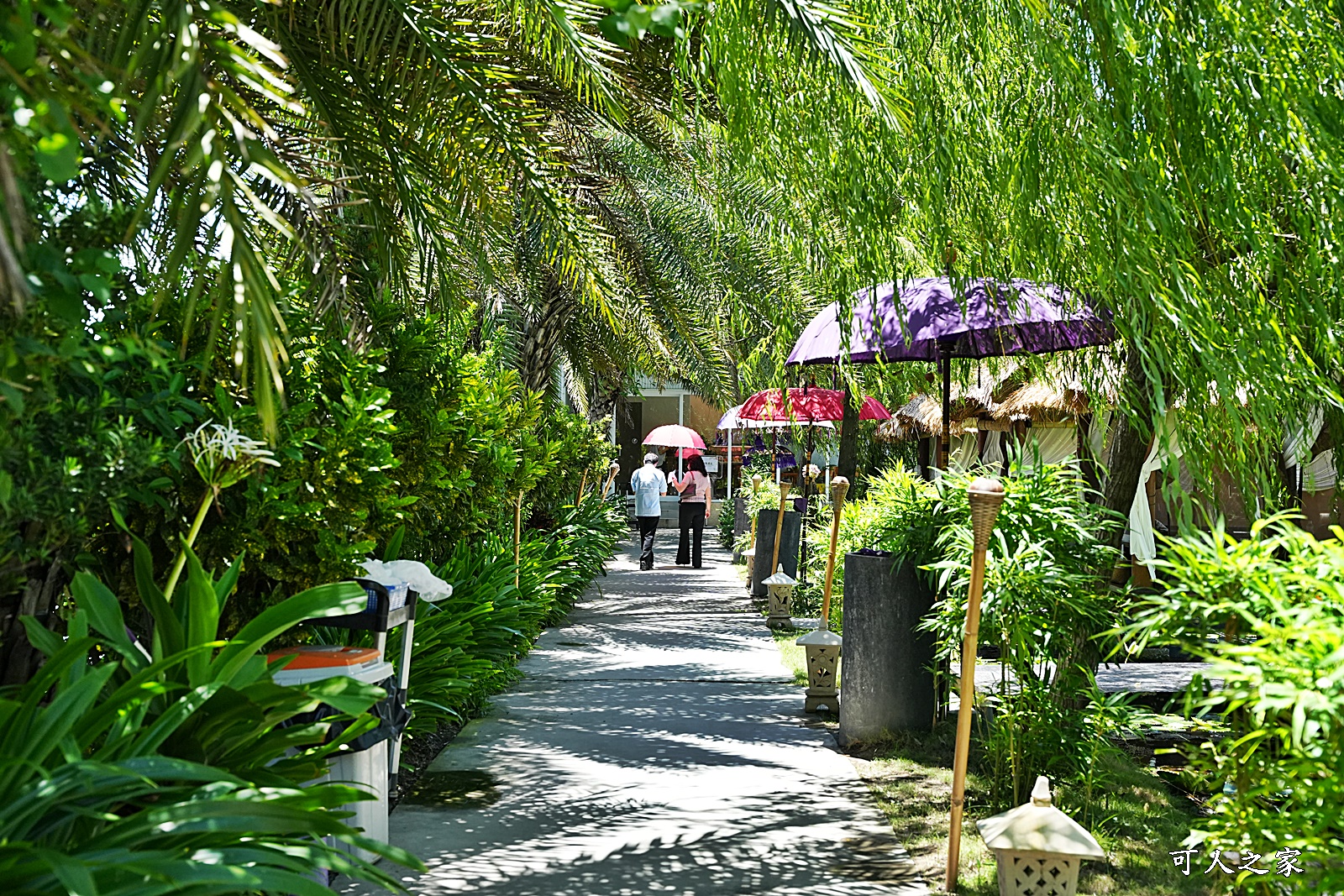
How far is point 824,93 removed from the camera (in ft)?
16.8

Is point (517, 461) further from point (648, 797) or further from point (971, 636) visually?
point (971, 636)

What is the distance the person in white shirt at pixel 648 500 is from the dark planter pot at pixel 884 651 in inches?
460

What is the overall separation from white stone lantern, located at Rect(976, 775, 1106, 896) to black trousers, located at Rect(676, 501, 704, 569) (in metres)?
15.2

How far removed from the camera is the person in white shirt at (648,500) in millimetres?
18656

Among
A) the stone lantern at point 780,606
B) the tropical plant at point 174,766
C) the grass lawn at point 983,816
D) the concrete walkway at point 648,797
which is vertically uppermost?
the tropical plant at point 174,766

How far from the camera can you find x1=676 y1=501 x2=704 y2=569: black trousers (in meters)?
19.4

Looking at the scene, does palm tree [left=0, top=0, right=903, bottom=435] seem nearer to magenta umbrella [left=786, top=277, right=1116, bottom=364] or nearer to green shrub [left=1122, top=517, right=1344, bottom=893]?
magenta umbrella [left=786, top=277, right=1116, bottom=364]

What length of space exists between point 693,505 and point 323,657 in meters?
15.0

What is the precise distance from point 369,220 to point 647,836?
398 centimetres

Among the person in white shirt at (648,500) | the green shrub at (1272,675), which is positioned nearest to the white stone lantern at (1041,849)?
the green shrub at (1272,675)

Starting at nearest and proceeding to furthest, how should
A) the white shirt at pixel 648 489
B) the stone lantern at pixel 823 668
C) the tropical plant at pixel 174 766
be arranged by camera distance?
the tropical plant at pixel 174 766
the stone lantern at pixel 823 668
the white shirt at pixel 648 489

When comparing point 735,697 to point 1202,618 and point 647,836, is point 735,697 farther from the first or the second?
point 1202,618

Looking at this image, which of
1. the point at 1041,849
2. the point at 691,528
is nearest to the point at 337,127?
the point at 1041,849

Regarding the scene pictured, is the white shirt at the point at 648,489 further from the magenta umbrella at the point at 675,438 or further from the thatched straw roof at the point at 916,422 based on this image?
the thatched straw roof at the point at 916,422
